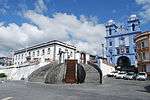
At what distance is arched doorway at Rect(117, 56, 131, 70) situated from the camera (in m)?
80.9

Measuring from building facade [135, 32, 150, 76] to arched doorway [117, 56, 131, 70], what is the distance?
17.2 metres

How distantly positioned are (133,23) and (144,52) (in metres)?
22.2

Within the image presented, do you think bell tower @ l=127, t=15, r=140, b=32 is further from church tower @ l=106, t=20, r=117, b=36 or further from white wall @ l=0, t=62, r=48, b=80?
white wall @ l=0, t=62, r=48, b=80

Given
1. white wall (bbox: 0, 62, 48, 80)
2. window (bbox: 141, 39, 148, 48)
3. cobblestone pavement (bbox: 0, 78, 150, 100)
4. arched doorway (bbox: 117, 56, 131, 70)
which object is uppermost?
window (bbox: 141, 39, 148, 48)

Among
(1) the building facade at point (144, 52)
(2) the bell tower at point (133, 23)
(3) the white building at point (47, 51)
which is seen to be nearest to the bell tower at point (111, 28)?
(2) the bell tower at point (133, 23)

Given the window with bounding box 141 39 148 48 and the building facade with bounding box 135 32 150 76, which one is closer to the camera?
the building facade with bounding box 135 32 150 76

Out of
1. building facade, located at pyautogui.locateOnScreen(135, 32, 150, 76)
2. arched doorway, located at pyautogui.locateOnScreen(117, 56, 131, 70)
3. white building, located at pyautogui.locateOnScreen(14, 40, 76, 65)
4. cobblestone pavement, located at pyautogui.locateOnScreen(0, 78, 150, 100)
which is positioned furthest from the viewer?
white building, located at pyautogui.locateOnScreen(14, 40, 76, 65)

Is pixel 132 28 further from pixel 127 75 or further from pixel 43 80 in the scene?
pixel 43 80

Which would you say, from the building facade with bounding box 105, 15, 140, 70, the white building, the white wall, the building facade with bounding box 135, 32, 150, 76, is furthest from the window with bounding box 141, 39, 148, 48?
the white wall

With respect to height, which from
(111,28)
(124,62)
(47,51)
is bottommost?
(124,62)

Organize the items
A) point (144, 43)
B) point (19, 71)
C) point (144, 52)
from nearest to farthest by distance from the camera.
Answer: point (144, 52)
point (144, 43)
point (19, 71)

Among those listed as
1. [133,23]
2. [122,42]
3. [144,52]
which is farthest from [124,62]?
[144,52]

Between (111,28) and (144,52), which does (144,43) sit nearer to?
(144,52)

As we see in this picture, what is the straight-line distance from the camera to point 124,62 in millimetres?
82500
